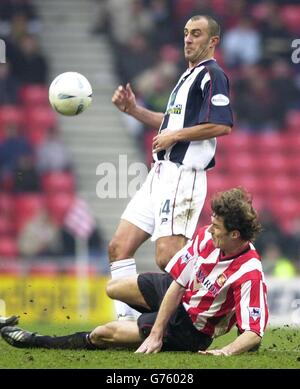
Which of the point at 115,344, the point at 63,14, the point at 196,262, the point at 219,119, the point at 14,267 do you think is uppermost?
the point at 63,14

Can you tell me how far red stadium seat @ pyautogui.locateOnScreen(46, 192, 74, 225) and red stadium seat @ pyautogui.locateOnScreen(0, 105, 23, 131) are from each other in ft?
4.71

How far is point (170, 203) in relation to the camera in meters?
7.57

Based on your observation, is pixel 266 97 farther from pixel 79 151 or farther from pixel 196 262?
pixel 196 262

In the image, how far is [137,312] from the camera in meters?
7.54

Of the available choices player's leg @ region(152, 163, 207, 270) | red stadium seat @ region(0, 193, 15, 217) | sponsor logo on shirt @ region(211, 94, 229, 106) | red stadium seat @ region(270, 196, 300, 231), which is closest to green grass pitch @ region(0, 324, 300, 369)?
player's leg @ region(152, 163, 207, 270)

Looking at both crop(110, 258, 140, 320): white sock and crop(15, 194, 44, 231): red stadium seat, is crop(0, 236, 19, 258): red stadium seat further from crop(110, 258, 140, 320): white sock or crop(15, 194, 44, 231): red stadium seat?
crop(110, 258, 140, 320): white sock

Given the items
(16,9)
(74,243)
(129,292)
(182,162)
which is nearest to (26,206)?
(74,243)

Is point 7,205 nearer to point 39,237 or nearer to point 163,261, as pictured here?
point 39,237

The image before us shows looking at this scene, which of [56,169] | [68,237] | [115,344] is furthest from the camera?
[56,169]

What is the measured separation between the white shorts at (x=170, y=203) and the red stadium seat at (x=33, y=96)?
10.6 metres

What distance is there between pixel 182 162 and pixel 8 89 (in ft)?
35.3

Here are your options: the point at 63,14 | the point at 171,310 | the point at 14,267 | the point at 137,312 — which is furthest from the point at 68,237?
the point at 171,310

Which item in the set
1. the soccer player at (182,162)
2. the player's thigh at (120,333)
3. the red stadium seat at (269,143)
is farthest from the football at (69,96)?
the red stadium seat at (269,143)

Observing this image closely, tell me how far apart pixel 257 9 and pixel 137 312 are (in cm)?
1238
